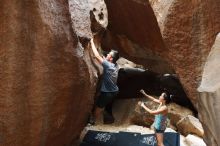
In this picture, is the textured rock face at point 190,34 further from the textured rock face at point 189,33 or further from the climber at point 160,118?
the climber at point 160,118

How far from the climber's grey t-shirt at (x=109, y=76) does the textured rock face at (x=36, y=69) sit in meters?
2.11

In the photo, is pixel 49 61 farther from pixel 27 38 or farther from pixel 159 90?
pixel 159 90

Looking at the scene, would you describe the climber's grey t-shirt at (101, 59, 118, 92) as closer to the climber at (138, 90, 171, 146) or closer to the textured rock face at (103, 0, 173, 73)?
the textured rock face at (103, 0, 173, 73)

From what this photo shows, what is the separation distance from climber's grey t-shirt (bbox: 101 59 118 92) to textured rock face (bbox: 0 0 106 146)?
2.11m

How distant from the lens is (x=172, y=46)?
576 cm

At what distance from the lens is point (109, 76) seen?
8.23 m

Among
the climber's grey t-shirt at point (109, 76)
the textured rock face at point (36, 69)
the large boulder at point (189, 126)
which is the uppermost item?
the textured rock face at point (36, 69)

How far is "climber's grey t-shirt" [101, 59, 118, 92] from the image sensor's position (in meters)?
8.06

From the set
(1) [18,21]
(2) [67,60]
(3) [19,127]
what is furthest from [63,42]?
(3) [19,127]

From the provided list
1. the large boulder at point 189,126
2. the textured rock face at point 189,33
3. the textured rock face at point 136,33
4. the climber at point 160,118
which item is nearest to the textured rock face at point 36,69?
the textured rock face at point 189,33

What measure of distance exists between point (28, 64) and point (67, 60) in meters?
0.59

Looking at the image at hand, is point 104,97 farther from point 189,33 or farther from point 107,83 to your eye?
point 189,33

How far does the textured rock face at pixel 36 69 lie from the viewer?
16.9 feet

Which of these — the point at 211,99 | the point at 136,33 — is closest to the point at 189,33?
the point at 211,99
